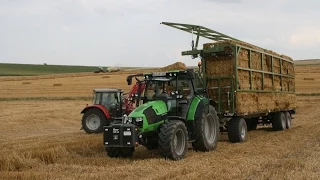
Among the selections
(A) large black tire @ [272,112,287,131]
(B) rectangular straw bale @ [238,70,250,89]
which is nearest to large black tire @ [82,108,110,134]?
(B) rectangular straw bale @ [238,70,250,89]

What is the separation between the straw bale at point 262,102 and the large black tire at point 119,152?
3980 mm

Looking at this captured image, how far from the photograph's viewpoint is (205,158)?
994 centimetres

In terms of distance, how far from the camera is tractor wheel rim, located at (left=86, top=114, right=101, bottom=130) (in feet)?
55.1

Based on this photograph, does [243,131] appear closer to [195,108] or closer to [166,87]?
[195,108]

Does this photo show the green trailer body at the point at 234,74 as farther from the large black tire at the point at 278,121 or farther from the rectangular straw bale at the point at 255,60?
the large black tire at the point at 278,121

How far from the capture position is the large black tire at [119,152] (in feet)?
34.3

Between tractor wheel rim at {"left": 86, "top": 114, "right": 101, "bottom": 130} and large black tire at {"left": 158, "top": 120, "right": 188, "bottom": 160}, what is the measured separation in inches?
276

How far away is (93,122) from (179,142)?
283 inches

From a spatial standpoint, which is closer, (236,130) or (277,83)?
(236,130)

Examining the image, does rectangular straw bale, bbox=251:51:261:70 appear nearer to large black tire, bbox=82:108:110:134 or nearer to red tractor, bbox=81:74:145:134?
red tractor, bbox=81:74:145:134

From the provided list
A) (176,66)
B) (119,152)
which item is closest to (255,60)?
(176,66)

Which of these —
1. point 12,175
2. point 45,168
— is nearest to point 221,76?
point 45,168

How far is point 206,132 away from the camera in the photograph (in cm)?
1167

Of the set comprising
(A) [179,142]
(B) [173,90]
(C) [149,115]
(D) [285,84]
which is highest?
(D) [285,84]
